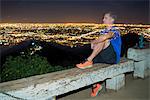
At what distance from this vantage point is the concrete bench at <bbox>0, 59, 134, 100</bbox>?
2905mm

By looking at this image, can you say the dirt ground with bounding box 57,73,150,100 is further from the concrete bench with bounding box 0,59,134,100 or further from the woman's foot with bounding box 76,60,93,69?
the woman's foot with bounding box 76,60,93,69

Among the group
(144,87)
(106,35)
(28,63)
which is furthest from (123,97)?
(28,63)

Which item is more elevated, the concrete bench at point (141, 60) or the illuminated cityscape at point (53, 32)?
the illuminated cityscape at point (53, 32)

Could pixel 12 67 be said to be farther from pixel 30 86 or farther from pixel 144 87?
pixel 144 87

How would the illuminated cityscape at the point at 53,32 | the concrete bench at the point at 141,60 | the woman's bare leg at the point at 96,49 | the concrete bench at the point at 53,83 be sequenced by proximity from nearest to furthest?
the concrete bench at the point at 53,83 → the woman's bare leg at the point at 96,49 → the illuminated cityscape at the point at 53,32 → the concrete bench at the point at 141,60

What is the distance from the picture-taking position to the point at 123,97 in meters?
4.50

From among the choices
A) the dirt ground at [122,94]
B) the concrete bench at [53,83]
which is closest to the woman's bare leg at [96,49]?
the concrete bench at [53,83]

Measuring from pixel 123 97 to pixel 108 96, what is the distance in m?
0.30

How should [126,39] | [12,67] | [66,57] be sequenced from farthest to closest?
1. [126,39]
2. [66,57]
3. [12,67]

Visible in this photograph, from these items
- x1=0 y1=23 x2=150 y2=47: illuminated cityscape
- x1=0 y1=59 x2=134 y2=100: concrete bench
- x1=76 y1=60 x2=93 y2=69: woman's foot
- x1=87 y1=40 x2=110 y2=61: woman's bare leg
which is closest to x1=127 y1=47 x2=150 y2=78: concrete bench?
x1=0 y1=23 x2=150 y2=47: illuminated cityscape

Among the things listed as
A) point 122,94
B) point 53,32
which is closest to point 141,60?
point 122,94

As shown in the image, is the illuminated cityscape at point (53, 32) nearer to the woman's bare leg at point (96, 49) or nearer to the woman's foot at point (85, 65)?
the woman's bare leg at point (96, 49)

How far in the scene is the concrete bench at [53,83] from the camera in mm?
2905

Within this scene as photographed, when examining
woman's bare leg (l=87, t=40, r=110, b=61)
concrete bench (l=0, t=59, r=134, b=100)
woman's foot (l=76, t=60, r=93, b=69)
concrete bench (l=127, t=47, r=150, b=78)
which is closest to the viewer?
concrete bench (l=0, t=59, r=134, b=100)
